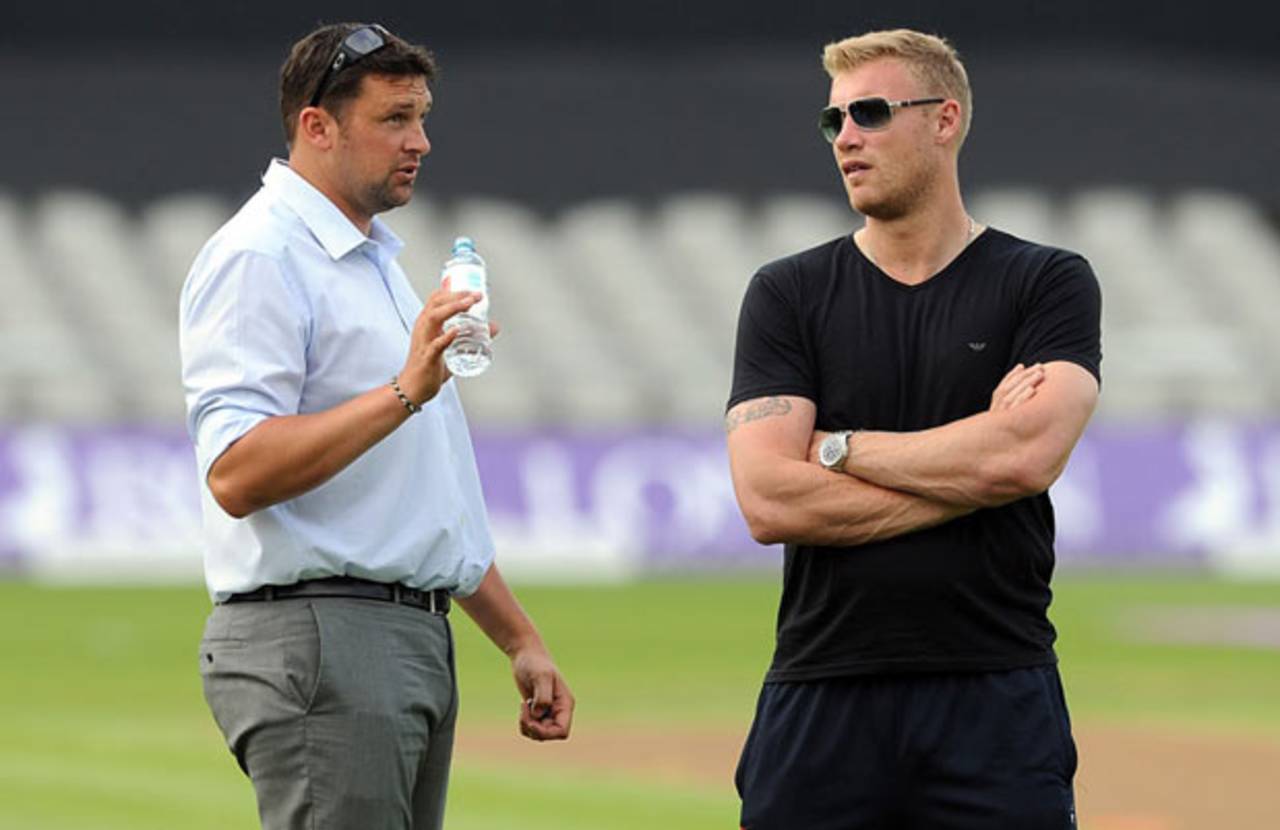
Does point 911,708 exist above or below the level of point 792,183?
below

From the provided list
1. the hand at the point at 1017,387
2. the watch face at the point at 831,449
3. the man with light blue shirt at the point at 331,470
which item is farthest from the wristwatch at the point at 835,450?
A: the man with light blue shirt at the point at 331,470

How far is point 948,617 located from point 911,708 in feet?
0.67

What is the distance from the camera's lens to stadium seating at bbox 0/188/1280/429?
3148cm

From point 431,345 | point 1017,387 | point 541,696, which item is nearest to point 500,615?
point 541,696

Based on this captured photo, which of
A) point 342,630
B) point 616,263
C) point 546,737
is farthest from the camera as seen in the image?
point 616,263

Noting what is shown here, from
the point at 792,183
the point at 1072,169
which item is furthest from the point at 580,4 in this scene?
the point at 1072,169

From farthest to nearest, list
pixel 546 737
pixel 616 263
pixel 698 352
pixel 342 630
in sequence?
1. pixel 616 263
2. pixel 698 352
3. pixel 546 737
4. pixel 342 630

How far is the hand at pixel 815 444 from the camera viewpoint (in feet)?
18.5

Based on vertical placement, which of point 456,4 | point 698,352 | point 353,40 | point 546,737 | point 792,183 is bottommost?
point 546,737

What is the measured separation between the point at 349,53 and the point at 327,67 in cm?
5

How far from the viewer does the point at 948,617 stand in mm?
5438

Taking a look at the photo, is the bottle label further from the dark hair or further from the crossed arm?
the crossed arm

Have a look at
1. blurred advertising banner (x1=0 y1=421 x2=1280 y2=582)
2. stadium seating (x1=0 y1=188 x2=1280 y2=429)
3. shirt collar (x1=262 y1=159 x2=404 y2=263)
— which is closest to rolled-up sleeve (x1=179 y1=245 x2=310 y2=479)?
shirt collar (x1=262 y1=159 x2=404 y2=263)

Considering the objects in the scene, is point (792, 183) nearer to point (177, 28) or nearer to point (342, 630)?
point (177, 28)
